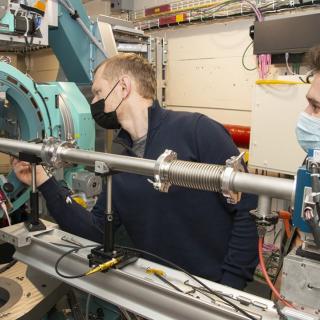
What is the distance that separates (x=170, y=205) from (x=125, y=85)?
1.79 ft

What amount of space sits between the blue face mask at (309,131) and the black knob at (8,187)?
1368 millimetres

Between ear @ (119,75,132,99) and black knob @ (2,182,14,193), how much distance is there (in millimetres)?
689

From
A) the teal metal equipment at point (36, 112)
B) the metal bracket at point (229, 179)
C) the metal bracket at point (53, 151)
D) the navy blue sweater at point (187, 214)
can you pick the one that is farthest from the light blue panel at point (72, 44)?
the metal bracket at point (229, 179)

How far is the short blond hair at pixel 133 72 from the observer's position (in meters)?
1.65

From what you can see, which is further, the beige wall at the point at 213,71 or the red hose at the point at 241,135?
the beige wall at the point at 213,71

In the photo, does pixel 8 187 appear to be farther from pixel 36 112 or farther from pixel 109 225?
pixel 109 225

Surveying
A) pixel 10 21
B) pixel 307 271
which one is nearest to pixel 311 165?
pixel 307 271

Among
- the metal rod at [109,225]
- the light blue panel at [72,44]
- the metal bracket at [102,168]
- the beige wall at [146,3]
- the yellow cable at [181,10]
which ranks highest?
the beige wall at [146,3]

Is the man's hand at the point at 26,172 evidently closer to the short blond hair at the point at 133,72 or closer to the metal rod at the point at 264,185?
the short blond hair at the point at 133,72

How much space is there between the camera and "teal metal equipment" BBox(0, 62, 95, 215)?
1839 mm

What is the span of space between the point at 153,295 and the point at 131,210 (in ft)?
2.15

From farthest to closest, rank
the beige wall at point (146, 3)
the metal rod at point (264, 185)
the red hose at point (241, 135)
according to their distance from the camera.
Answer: the beige wall at point (146, 3) → the red hose at point (241, 135) → the metal rod at point (264, 185)

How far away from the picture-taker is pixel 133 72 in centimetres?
167

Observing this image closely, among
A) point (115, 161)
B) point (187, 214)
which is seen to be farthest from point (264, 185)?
point (187, 214)
